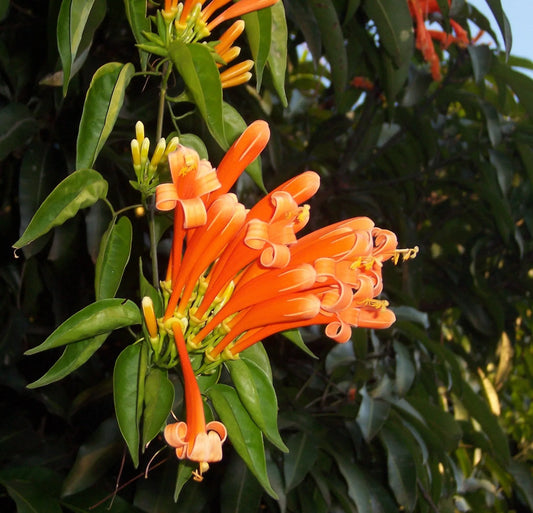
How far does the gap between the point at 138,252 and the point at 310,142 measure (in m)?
0.68

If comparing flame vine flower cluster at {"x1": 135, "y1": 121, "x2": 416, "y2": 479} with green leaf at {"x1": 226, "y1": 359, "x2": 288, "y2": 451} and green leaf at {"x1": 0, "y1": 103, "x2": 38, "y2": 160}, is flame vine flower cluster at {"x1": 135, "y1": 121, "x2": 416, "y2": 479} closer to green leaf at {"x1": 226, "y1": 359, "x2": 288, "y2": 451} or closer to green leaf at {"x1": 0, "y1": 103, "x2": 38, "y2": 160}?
green leaf at {"x1": 226, "y1": 359, "x2": 288, "y2": 451}

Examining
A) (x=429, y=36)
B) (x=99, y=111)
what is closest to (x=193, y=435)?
(x=99, y=111)

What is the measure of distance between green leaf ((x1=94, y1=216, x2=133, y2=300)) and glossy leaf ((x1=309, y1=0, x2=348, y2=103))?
0.53 m

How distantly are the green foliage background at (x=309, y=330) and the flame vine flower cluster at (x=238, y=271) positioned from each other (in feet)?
0.15

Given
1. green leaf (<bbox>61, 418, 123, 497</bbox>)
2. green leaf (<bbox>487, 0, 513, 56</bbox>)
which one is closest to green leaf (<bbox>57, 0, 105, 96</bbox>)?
green leaf (<bbox>487, 0, 513, 56</bbox>)

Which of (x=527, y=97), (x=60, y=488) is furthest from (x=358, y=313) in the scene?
(x=527, y=97)

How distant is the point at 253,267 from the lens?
21.3 inches

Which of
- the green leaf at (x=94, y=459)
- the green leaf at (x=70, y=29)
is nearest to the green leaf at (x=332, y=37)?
the green leaf at (x=70, y=29)

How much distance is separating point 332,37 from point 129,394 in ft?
2.15

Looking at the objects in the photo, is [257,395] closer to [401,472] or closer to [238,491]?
[238,491]

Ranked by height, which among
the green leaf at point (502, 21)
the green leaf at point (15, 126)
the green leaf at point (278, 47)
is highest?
the green leaf at point (278, 47)

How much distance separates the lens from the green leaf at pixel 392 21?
3.12 ft

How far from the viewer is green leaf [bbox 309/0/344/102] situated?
3.03 ft

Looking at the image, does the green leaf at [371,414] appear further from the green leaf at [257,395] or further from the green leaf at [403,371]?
the green leaf at [257,395]
